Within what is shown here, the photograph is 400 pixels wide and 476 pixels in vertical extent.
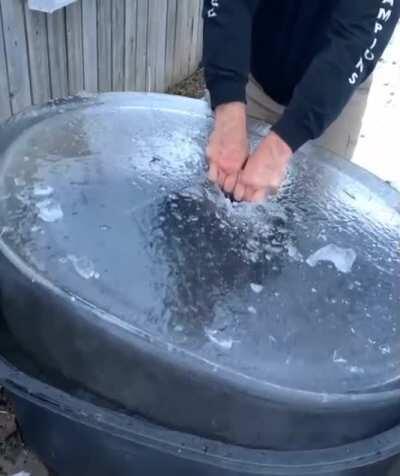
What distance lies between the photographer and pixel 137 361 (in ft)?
3.44

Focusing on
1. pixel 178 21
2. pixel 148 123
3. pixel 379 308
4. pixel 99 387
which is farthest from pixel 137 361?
pixel 178 21

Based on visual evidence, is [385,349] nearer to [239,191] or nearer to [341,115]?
[239,191]

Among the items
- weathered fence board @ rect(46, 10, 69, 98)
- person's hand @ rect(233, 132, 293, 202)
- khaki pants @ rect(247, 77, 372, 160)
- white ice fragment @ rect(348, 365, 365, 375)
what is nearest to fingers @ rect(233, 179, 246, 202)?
person's hand @ rect(233, 132, 293, 202)

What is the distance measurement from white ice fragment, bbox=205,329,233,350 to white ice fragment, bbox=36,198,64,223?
1.21 ft

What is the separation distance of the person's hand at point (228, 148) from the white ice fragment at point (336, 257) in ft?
0.72

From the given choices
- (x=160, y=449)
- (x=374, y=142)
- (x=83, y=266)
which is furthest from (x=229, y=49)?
(x=374, y=142)

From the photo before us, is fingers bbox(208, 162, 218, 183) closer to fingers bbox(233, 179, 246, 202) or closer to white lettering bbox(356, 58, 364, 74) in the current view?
fingers bbox(233, 179, 246, 202)

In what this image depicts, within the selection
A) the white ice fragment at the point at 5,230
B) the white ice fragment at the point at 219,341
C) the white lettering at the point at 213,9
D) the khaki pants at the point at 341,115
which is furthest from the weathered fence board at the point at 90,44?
the white ice fragment at the point at 219,341

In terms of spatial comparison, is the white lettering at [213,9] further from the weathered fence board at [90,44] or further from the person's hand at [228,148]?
the weathered fence board at [90,44]

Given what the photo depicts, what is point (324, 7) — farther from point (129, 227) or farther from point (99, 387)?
point (99, 387)

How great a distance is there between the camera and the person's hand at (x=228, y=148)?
1.34 metres

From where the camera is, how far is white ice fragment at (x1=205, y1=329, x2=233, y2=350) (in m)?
1.06

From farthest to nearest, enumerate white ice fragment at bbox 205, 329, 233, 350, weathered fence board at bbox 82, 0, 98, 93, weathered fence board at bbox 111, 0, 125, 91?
1. weathered fence board at bbox 111, 0, 125, 91
2. weathered fence board at bbox 82, 0, 98, 93
3. white ice fragment at bbox 205, 329, 233, 350

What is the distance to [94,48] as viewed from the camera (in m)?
2.94
